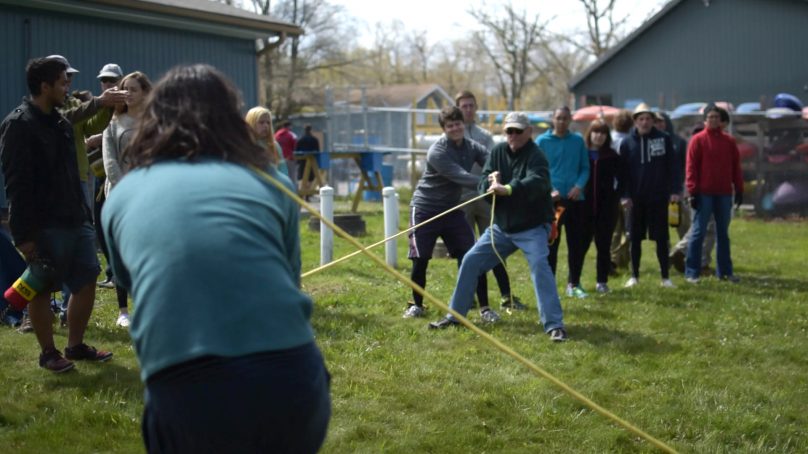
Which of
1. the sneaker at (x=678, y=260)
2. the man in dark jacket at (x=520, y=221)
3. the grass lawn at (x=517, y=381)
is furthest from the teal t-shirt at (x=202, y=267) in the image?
the sneaker at (x=678, y=260)

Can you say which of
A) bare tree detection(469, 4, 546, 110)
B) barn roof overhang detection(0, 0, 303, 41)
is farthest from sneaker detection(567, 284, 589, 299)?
bare tree detection(469, 4, 546, 110)

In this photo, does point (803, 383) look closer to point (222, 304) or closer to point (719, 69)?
point (222, 304)

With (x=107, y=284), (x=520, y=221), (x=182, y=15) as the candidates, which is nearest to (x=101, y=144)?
(x=107, y=284)

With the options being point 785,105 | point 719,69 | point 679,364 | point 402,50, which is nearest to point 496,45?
point 402,50

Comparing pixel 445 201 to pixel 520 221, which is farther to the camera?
pixel 445 201

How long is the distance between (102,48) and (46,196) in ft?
33.2

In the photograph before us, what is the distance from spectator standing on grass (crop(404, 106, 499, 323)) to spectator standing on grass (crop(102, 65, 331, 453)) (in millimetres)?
5666

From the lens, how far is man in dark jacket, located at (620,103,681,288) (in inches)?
407

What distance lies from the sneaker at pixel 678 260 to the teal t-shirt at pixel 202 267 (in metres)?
9.67

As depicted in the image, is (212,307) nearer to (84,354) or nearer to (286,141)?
(84,354)

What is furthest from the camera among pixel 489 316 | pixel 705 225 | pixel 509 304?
pixel 705 225

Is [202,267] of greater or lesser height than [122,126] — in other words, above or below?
below

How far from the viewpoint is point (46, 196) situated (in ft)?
19.9

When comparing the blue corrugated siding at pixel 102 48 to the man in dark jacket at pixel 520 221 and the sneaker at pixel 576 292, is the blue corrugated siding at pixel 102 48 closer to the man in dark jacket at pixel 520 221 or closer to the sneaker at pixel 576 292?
the sneaker at pixel 576 292
